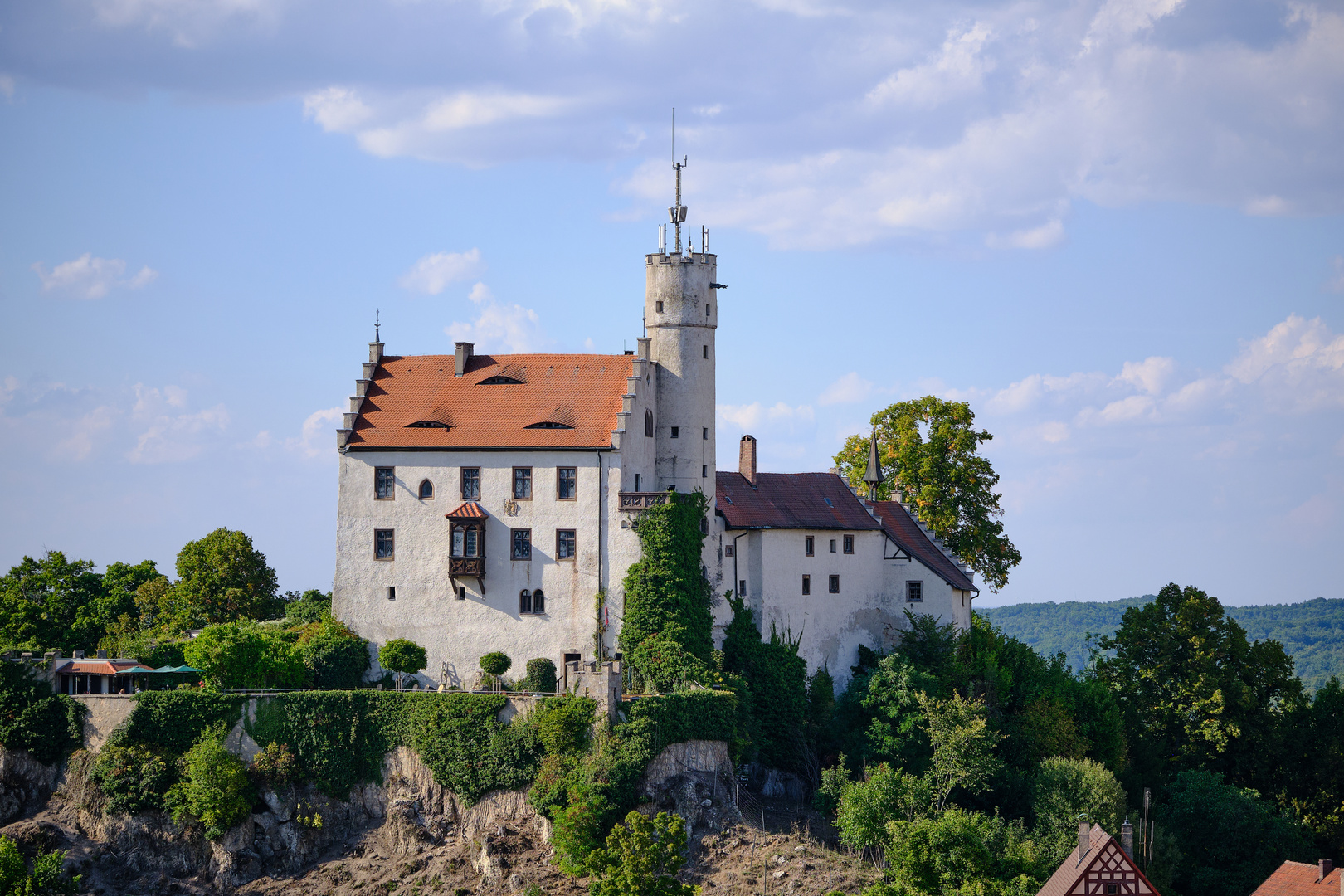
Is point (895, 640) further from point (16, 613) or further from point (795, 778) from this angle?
point (16, 613)

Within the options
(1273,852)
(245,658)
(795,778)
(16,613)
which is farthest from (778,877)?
(16,613)

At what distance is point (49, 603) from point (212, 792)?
67.0ft

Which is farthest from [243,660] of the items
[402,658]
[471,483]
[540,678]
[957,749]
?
[957,749]

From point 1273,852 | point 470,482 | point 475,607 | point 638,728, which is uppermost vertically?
point 470,482

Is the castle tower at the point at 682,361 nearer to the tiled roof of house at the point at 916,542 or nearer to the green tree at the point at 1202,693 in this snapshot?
the tiled roof of house at the point at 916,542

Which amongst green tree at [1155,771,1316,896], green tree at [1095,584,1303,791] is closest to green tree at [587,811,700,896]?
green tree at [1155,771,1316,896]

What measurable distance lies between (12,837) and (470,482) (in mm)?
20520

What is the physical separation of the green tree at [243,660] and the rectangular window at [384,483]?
7.04m

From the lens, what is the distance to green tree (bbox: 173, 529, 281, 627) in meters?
73.2

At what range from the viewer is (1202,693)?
238ft

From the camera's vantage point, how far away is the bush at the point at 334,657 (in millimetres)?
61562

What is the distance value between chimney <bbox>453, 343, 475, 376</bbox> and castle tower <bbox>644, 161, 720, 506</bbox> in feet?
24.8

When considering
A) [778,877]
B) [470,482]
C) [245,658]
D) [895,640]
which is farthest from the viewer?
[895,640]

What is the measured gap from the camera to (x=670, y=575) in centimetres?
6162
